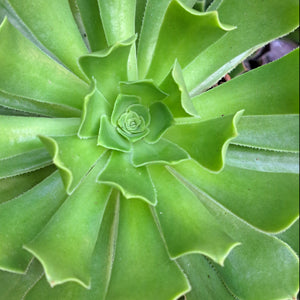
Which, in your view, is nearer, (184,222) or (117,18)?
(184,222)

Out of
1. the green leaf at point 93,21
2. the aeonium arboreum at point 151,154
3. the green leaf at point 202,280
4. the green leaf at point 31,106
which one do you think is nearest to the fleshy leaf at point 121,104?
the aeonium arboreum at point 151,154

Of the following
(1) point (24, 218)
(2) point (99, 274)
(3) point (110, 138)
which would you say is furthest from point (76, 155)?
(2) point (99, 274)

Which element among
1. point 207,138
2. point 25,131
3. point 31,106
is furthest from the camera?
point 31,106

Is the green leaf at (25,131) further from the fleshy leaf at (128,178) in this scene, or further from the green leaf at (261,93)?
the green leaf at (261,93)

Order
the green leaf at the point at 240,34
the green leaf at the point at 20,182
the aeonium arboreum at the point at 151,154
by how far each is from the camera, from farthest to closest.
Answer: the green leaf at the point at 20,182 → the green leaf at the point at 240,34 → the aeonium arboreum at the point at 151,154

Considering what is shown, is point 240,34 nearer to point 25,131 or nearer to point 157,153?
point 157,153

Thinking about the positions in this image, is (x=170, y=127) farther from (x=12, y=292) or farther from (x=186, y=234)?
(x=12, y=292)

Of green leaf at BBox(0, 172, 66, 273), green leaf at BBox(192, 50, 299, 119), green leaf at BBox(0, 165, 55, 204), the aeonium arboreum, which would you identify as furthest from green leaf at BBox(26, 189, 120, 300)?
green leaf at BBox(192, 50, 299, 119)

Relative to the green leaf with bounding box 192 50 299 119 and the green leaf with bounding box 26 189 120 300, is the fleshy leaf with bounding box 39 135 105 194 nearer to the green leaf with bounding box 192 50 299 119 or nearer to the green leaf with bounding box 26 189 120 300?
the green leaf with bounding box 26 189 120 300
